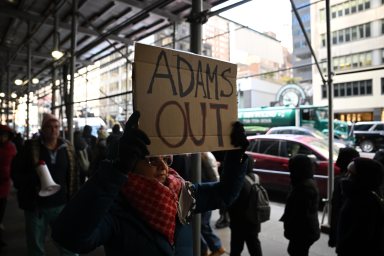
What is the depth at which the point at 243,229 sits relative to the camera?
11.8 ft

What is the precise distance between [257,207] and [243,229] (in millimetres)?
295

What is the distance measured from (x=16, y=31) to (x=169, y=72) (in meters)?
9.53

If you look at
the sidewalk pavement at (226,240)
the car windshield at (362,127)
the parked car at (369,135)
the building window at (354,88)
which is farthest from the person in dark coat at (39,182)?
the building window at (354,88)

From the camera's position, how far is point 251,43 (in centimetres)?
431

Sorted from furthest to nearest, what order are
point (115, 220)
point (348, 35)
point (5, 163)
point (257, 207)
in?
1. point (348, 35)
2. point (5, 163)
3. point (257, 207)
4. point (115, 220)

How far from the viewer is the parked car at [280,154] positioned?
23.7 ft

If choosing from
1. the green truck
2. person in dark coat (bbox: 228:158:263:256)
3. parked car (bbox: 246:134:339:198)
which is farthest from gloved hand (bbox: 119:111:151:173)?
the green truck

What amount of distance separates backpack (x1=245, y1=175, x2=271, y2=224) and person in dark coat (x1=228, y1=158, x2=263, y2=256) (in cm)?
4

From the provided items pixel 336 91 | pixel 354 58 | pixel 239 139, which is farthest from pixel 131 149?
pixel 336 91

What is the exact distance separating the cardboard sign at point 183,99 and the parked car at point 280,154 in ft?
18.5

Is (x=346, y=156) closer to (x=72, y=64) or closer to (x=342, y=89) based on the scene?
(x=72, y=64)

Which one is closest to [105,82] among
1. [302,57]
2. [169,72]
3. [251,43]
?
[302,57]

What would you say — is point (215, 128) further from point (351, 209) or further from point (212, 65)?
point (351, 209)

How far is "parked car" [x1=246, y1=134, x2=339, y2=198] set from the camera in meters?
7.22
